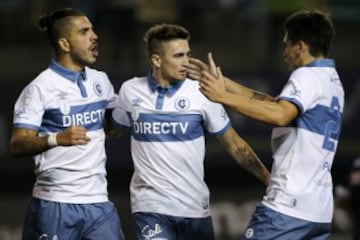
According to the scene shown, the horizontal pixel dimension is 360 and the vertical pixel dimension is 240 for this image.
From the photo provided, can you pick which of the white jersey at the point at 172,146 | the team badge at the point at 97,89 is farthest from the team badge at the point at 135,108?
the team badge at the point at 97,89

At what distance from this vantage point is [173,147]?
28.1 feet

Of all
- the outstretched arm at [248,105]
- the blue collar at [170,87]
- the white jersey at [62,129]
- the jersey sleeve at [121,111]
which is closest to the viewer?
the outstretched arm at [248,105]

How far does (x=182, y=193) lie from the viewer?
8.62m

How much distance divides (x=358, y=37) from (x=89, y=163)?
7.08 metres

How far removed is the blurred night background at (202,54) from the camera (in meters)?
14.2

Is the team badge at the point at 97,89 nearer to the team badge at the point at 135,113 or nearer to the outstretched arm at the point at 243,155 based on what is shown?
the team badge at the point at 135,113

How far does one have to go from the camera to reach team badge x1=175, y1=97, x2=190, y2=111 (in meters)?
8.62

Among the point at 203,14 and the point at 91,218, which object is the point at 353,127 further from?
the point at 91,218

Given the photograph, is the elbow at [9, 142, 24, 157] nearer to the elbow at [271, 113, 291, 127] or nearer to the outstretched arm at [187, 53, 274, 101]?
the outstretched arm at [187, 53, 274, 101]

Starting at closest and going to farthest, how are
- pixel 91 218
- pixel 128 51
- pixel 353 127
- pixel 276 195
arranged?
pixel 276 195 < pixel 91 218 < pixel 128 51 < pixel 353 127

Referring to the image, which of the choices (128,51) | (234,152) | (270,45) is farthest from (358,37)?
(234,152)

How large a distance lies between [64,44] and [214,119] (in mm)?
1122

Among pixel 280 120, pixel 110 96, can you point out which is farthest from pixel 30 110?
pixel 280 120

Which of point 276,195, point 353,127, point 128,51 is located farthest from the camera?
point 353,127
